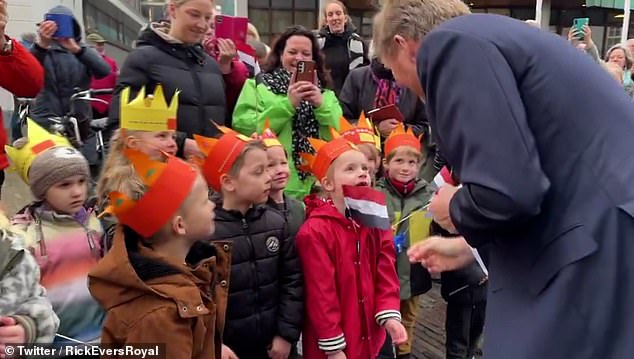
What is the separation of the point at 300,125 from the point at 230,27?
80cm

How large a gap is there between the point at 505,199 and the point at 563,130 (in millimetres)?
256

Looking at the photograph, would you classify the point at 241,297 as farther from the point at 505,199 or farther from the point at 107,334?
the point at 505,199

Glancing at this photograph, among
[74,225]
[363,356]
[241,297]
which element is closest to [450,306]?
[363,356]

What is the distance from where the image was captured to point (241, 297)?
270 centimetres

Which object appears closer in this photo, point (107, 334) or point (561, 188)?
point (561, 188)

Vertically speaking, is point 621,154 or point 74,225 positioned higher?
point 621,154

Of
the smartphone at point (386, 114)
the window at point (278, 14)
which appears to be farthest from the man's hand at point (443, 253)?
the window at point (278, 14)

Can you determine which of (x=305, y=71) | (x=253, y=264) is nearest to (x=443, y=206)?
(x=253, y=264)

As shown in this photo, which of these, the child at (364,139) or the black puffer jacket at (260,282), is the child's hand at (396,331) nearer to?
the black puffer jacket at (260,282)

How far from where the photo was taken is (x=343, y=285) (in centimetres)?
295

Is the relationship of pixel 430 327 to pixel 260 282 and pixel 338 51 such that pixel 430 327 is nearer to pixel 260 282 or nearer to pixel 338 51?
pixel 260 282

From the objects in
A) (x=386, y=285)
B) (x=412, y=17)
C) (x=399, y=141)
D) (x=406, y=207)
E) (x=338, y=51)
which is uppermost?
(x=412, y=17)

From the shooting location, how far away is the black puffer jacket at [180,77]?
10.8 feet

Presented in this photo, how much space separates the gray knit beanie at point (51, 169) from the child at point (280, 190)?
0.94m
